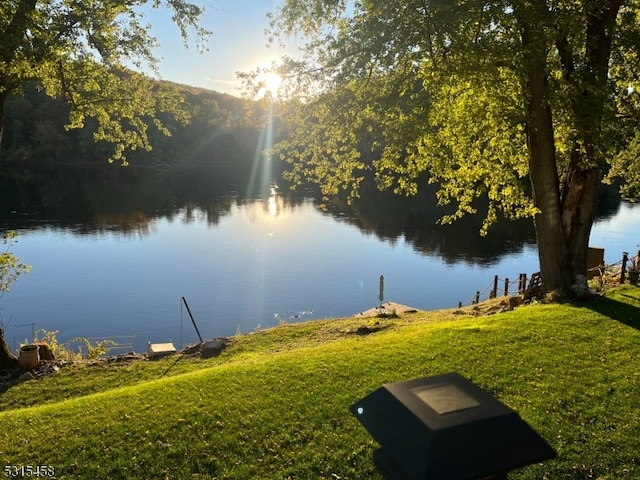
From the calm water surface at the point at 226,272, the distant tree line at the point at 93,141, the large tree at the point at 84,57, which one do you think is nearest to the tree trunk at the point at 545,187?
the large tree at the point at 84,57

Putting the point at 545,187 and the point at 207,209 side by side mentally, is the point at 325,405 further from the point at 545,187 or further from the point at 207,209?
the point at 207,209

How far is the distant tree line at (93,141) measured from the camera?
11112cm

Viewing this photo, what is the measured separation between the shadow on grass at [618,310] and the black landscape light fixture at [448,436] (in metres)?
10.6

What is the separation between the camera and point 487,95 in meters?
12.3

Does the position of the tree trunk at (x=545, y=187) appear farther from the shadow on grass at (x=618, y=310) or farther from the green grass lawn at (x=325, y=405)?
the green grass lawn at (x=325, y=405)

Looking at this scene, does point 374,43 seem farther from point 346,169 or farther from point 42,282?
point 42,282

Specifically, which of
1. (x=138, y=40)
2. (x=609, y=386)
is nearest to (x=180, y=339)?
(x=138, y=40)

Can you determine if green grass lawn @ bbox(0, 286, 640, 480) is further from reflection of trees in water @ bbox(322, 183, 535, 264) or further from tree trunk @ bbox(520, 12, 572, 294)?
reflection of trees in water @ bbox(322, 183, 535, 264)

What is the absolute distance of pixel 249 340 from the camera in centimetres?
1664

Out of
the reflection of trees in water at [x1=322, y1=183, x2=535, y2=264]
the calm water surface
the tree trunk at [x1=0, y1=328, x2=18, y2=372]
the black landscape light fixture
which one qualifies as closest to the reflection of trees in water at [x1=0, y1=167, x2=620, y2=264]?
the reflection of trees in water at [x1=322, y1=183, x2=535, y2=264]

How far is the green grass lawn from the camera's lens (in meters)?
7.08

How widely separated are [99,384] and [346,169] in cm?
832

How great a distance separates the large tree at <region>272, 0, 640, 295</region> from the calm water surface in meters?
14.5

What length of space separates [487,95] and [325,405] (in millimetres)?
8160
